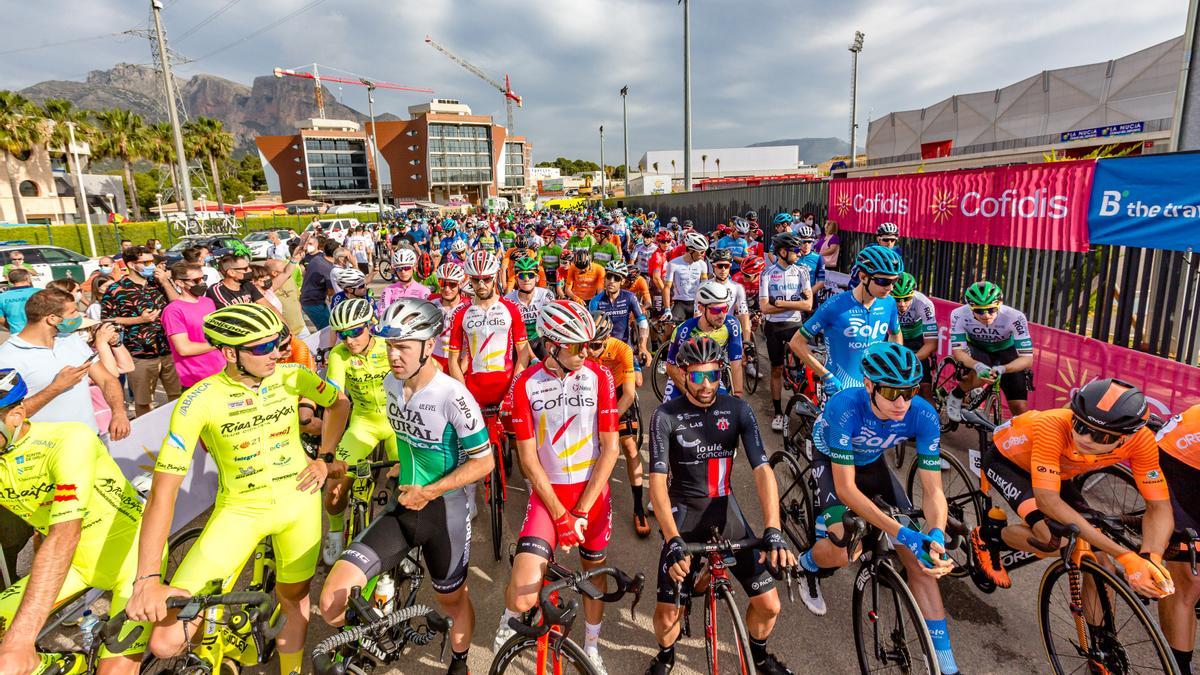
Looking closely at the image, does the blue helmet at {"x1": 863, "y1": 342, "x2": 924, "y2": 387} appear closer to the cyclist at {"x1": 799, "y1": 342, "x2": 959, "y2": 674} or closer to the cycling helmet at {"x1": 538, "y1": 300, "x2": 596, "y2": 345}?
the cyclist at {"x1": 799, "y1": 342, "x2": 959, "y2": 674}

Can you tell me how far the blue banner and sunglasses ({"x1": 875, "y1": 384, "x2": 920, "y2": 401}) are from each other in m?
4.88

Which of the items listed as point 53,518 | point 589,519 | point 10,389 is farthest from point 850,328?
point 10,389

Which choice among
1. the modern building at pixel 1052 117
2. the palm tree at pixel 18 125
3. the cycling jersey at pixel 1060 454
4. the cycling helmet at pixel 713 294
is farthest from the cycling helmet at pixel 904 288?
the palm tree at pixel 18 125

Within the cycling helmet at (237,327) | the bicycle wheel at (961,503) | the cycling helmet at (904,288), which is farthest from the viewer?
the cycling helmet at (904,288)

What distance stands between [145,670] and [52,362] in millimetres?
2752

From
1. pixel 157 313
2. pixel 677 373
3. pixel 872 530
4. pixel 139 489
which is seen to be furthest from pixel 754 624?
pixel 157 313

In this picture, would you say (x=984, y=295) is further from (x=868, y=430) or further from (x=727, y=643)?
(x=727, y=643)

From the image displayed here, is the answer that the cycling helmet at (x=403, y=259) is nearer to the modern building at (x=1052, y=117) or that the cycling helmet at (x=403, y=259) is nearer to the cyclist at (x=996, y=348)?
the cyclist at (x=996, y=348)

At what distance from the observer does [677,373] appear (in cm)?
371

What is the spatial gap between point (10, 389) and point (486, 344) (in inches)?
140

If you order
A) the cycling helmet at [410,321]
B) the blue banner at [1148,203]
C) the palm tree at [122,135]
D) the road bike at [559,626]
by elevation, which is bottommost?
the road bike at [559,626]

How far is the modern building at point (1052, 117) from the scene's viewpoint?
33.7 meters

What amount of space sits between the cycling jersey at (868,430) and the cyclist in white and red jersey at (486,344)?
3231 mm

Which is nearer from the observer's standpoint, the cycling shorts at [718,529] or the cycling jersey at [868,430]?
the cycling shorts at [718,529]
